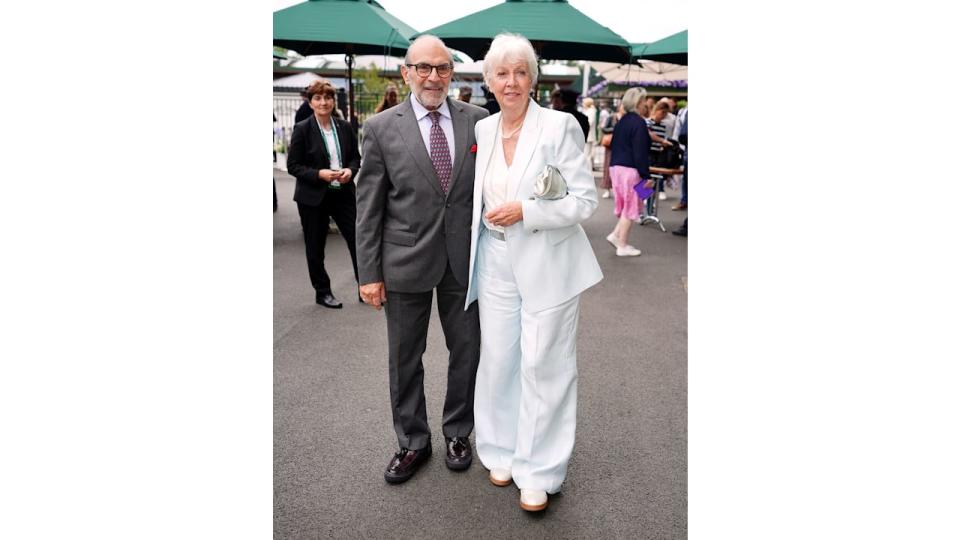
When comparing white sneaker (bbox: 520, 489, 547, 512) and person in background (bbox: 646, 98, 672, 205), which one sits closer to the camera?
white sneaker (bbox: 520, 489, 547, 512)

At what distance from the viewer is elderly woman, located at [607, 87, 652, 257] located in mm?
8914

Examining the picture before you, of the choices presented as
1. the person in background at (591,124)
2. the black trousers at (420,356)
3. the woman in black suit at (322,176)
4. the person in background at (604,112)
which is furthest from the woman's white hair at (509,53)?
the person in background at (604,112)

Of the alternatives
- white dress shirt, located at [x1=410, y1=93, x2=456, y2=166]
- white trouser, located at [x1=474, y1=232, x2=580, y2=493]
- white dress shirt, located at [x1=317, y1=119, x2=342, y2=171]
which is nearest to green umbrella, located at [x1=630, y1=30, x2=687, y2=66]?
white dress shirt, located at [x1=317, y1=119, x2=342, y2=171]

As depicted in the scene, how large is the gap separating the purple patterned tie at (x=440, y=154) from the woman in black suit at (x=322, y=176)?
132 inches

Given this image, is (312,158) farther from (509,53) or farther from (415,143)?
(509,53)

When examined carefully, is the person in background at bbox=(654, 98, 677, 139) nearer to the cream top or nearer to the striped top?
the striped top

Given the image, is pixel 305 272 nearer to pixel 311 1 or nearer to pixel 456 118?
pixel 311 1

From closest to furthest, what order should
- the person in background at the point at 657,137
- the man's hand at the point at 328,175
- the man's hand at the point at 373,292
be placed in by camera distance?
the man's hand at the point at 373,292, the man's hand at the point at 328,175, the person in background at the point at 657,137

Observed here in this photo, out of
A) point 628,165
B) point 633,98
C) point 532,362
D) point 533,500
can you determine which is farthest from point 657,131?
point 533,500

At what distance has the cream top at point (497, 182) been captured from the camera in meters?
2.89

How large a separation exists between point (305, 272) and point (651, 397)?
4.71 metres

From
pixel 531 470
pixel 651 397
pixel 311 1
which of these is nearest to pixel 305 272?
pixel 311 1

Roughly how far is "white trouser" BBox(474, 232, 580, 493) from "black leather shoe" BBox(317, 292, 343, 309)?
346 cm

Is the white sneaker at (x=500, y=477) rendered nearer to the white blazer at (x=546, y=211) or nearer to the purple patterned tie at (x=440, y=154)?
the white blazer at (x=546, y=211)
